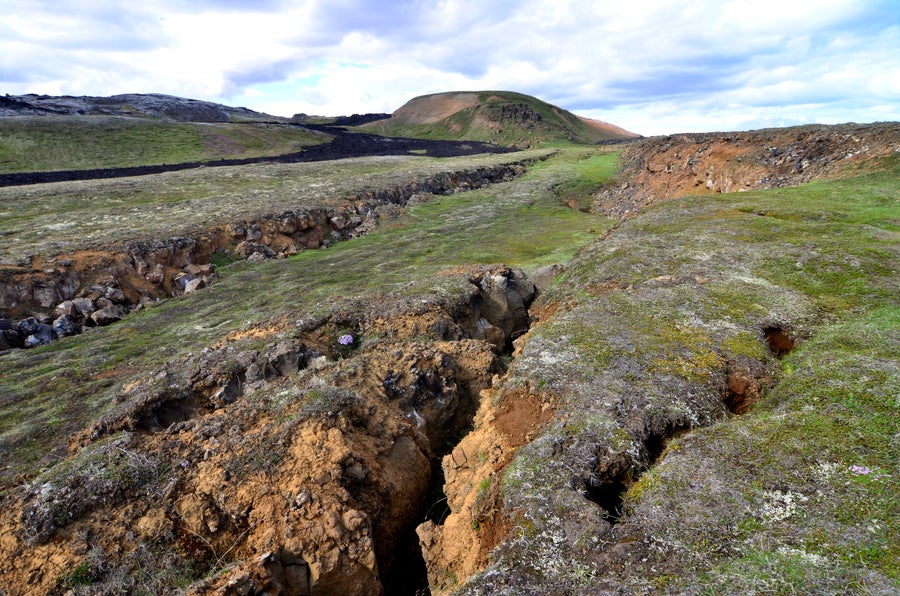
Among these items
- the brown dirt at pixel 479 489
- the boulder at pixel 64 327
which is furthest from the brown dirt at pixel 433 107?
the brown dirt at pixel 479 489

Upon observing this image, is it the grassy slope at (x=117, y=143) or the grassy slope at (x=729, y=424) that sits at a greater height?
the grassy slope at (x=117, y=143)

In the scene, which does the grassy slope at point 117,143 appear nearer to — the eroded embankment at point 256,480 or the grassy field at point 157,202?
the grassy field at point 157,202

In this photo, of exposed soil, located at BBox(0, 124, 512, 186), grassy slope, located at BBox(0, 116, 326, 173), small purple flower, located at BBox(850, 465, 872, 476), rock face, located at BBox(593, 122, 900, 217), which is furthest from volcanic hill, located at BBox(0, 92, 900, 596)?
grassy slope, located at BBox(0, 116, 326, 173)

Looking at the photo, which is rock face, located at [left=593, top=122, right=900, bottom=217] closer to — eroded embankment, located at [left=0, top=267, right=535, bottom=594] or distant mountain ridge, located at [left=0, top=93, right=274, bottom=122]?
eroded embankment, located at [left=0, top=267, right=535, bottom=594]

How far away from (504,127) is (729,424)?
497ft

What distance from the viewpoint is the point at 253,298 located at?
87.4ft

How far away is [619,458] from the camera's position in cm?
981

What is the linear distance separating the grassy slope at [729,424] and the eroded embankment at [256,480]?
329 centimetres

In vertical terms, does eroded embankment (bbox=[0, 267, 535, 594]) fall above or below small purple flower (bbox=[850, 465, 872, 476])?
below

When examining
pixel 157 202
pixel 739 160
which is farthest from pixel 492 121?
pixel 157 202

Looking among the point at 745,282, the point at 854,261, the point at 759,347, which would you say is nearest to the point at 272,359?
the point at 759,347

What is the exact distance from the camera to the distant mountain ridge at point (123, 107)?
119812mm

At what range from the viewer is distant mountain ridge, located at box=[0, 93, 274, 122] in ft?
393

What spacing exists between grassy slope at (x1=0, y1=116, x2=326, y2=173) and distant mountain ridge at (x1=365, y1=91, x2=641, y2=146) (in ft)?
179
